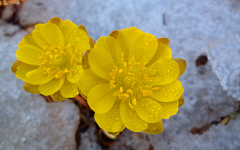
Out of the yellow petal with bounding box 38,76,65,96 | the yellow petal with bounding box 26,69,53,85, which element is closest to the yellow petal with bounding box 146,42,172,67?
the yellow petal with bounding box 38,76,65,96

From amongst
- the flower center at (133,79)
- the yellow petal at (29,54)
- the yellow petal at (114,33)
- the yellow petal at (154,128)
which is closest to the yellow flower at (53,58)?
the yellow petal at (29,54)

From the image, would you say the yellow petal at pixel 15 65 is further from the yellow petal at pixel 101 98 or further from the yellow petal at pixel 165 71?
the yellow petal at pixel 165 71

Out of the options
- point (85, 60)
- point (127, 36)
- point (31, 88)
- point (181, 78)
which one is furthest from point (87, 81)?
point (181, 78)

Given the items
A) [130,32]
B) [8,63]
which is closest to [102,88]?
[130,32]

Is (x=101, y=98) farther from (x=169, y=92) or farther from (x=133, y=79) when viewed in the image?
(x=169, y=92)

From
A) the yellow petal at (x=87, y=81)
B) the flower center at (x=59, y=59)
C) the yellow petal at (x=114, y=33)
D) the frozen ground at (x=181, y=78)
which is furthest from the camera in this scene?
the frozen ground at (x=181, y=78)

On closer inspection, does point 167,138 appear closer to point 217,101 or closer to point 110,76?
point 217,101
